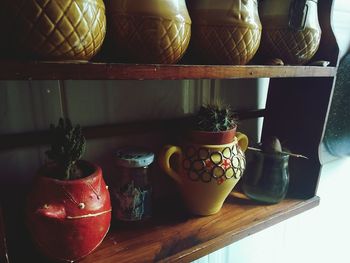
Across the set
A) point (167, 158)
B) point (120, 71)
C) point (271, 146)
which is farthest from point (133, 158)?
point (271, 146)

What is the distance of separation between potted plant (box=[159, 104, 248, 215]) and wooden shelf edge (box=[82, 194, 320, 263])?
0.13 feet

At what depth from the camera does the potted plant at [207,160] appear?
45 centimetres

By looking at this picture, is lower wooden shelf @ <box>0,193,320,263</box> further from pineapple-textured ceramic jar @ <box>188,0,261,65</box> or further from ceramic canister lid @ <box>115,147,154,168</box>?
pineapple-textured ceramic jar @ <box>188,0,261,65</box>

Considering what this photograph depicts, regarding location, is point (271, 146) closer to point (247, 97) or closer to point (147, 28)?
point (247, 97)

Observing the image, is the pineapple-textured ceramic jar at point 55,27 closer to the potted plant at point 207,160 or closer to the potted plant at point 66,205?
the potted plant at point 66,205

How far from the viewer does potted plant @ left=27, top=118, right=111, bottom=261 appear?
331 mm

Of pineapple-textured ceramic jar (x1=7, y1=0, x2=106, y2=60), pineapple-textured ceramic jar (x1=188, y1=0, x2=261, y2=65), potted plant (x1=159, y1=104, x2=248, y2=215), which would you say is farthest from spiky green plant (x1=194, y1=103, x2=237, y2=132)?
pineapple-textured ceramic jar (x1=7, y1=0, x2=106, y2=60)

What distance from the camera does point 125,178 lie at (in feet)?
1.47

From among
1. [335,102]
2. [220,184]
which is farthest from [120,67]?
[335,102]

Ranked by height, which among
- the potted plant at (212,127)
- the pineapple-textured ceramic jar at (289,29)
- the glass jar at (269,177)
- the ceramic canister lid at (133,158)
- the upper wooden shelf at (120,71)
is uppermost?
the pineapple-textured ceramic jar at (289,29)

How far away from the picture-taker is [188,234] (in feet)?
1.45

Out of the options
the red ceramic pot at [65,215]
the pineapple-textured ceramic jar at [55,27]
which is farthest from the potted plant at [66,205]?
the pineapple-textured ceramic jar at [55,27]

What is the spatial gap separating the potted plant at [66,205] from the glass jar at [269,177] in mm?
307

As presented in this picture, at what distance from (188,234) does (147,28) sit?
0.31 m
